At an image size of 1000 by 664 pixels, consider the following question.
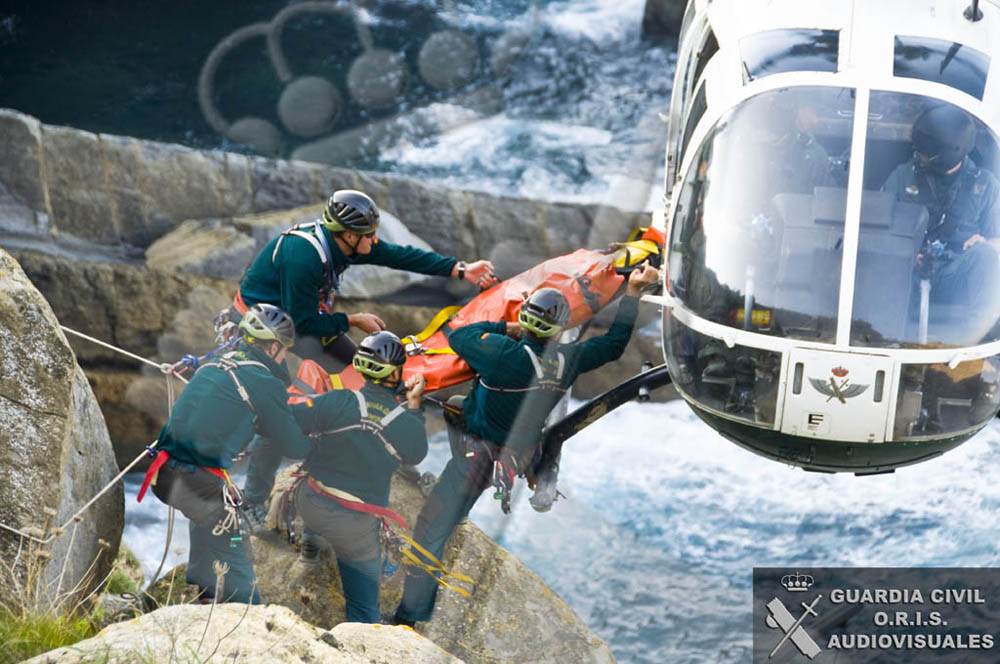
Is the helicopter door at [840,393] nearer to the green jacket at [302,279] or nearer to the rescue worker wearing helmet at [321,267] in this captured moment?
the rescue worker wearing helmet at [321,267]

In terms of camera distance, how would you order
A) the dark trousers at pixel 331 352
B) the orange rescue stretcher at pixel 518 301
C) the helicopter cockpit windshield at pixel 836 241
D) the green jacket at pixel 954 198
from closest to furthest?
the helicopter cockpit windshield at pixel 836 241
the green jacket at pixel 954 198
the orange rescue stretcher at pixel 518 301
the dark trousers at pixel 331 352

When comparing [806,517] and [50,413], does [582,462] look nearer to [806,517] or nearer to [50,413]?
[806,517]

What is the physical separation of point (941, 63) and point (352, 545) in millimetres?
3529

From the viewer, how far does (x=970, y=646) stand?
655 cm

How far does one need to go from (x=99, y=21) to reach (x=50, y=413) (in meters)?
14.9

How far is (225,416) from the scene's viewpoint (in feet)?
16.1

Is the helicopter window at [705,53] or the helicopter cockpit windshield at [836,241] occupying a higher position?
the helicopter window at [705,53]

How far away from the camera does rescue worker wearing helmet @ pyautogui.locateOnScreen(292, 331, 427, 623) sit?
5094mm

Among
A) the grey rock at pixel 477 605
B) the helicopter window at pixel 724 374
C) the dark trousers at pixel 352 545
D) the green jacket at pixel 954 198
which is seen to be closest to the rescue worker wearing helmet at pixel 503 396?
the grey rock at pixel 477 605

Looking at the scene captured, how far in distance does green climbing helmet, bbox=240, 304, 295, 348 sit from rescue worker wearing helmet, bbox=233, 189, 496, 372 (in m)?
0.72

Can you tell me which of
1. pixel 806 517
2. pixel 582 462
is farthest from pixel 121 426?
pixel 806 517

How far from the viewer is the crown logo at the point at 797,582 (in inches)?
292

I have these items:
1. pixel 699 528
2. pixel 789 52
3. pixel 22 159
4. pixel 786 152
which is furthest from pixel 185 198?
pixel 786 152

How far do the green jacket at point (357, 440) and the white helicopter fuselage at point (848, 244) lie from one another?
132 centimetres
